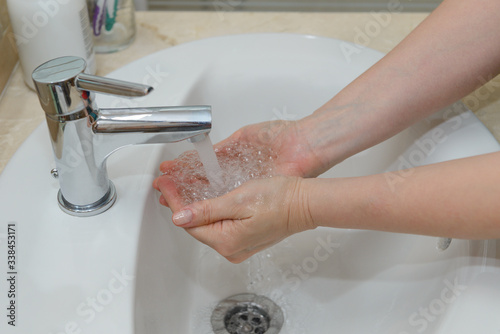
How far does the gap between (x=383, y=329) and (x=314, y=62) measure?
0.34 metres

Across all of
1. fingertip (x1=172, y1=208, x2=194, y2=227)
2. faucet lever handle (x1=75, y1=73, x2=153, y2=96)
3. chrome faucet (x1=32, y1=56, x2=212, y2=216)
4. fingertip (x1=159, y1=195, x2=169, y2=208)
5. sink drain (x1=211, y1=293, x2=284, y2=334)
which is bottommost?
sink drain (x1=211, y1=293, x2=284, y2=334)

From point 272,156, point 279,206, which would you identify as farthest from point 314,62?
point 279,206

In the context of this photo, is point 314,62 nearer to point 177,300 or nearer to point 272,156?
point 272,156

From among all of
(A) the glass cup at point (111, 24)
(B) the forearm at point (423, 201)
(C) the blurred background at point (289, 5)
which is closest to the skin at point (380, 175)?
(B) the forearm at point (423, 201)

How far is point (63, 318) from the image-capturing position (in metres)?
0.42

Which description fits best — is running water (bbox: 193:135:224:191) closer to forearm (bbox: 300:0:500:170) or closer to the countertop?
forearm (bbox: 300:0:500:170)

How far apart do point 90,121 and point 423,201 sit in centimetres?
27

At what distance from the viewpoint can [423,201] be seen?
1.41 ft

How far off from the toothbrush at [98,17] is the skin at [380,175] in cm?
25

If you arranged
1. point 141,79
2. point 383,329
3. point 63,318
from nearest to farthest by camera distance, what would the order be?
point 63,318, point 383,329, point 141,79

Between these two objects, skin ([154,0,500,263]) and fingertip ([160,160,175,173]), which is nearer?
skin ([154,0,500,263])

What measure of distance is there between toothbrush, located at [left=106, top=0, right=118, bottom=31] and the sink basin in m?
0.09

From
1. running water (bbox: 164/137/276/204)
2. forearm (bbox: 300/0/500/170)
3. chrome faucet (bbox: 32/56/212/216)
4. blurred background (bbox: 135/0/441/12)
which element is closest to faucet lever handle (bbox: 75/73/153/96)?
chrome faucet (bbox: 32/56/212/216)

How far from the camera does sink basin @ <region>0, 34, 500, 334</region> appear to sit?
438 mm
